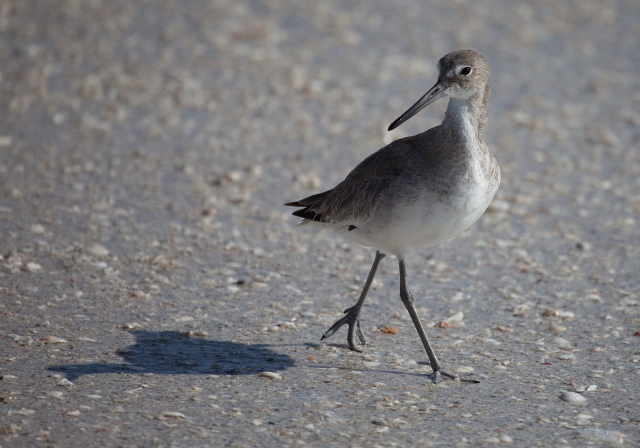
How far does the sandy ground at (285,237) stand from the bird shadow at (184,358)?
0.8 inches

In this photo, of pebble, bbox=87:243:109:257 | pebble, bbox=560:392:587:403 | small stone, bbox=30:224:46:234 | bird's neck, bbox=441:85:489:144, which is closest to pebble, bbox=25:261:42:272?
pebble, bbox=87:243:109:257

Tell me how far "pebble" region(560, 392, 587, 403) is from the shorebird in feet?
2.16

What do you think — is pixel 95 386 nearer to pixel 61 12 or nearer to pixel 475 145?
pixel 475 145

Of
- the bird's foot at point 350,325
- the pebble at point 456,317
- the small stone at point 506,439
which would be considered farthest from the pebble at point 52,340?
the small stone at point 506,439

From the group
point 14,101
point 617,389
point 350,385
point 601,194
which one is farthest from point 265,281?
point 14,101

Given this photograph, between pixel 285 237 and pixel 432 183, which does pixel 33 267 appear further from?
pixel 432 183

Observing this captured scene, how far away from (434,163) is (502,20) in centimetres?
901

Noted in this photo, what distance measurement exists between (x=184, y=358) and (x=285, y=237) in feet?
7.76

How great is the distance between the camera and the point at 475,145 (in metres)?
5.41

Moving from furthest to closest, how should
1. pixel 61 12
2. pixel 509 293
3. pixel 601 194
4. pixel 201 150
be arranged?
pixel 61 12
pixel 201 150
pixel 601 194
pixel 509 293

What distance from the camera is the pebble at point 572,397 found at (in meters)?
5.12

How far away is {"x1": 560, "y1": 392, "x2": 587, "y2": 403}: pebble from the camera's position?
16.8 ft

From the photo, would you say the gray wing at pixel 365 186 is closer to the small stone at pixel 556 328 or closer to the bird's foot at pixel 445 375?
the bird's foot at pixel 445 375

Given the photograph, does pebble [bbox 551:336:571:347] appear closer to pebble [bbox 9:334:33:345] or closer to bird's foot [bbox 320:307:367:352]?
bird's foot [bbox 320:307:367:352]
